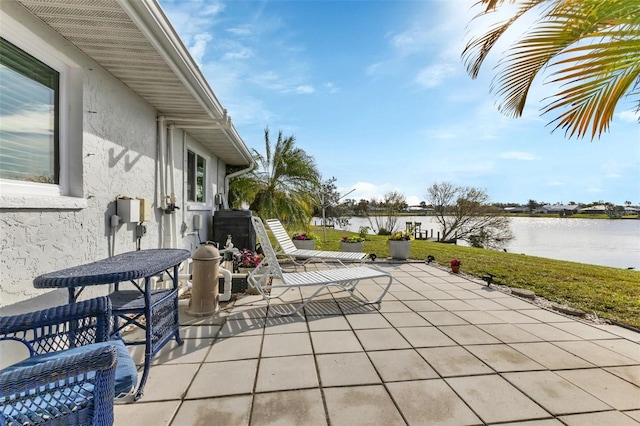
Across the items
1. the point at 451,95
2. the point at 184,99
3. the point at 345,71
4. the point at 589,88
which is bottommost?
the point at 589,88

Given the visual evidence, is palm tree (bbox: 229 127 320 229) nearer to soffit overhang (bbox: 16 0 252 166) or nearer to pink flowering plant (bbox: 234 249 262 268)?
pink flowering plant (bbox: 234 249 262 268)

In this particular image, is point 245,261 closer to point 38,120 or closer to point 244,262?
point 244,262

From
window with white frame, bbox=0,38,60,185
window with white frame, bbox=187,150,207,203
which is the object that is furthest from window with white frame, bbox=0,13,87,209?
window with white frame, bbox=187,150,207,203

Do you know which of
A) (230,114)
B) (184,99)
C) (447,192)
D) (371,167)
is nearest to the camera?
(184,99)

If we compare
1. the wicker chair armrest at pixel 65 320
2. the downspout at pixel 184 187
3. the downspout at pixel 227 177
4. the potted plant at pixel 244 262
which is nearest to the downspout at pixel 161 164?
the downspout at pixel 184 187

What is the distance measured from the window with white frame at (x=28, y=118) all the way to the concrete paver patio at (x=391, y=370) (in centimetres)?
172

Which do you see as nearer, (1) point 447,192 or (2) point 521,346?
(2) point 521,346

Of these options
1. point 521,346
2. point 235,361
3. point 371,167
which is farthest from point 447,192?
point 235,361

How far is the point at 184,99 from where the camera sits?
3770 mm

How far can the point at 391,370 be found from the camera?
2.40 m

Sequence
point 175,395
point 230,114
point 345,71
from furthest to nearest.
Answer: point 345,71 → point 230,114 → point 175,395

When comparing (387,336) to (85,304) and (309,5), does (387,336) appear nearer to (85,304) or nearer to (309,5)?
(85,304)

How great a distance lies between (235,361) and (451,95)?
19.2 feet

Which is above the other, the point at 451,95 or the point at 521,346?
the point at 451,95
